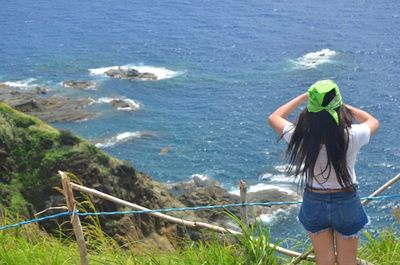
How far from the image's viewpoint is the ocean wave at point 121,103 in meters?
49.9

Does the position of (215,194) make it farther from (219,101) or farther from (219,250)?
(219,250)

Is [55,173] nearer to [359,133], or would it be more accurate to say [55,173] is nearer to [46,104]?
[359,133]

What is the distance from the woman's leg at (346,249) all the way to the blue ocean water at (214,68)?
28598mm

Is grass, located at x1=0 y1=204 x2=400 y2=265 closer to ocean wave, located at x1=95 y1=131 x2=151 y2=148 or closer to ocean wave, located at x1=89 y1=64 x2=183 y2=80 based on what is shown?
ocean wave, located at x1=95 y1=131 x2=151 y2=148

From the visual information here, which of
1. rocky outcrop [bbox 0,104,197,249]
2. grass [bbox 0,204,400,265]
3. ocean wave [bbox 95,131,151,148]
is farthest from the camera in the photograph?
ocean wave [bbox 95,131,151,148]

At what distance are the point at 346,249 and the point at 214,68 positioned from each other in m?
54.0

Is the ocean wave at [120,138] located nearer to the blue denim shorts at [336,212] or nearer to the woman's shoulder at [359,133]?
the blue denim shorts at [336,212]

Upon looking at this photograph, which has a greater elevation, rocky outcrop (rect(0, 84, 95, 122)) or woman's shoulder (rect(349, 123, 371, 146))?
woman's shoulder (rect(349, 123, 371, 146))

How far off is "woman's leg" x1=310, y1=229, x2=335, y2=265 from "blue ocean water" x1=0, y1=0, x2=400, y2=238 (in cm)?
2860

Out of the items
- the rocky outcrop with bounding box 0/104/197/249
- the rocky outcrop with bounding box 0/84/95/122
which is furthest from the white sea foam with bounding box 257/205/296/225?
the rocky outcrop with bounding box 0/84/95/122

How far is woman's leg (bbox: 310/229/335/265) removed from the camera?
5547mm

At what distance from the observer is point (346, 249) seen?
5.53 m

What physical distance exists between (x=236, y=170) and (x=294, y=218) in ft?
22.5

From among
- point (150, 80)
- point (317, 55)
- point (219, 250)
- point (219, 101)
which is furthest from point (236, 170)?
point (219, 250)
